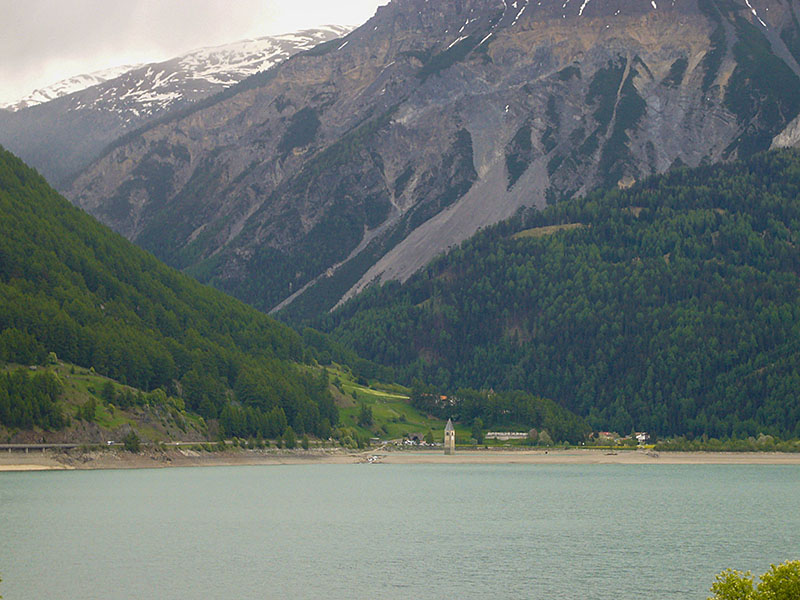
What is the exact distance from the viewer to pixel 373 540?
386 ft

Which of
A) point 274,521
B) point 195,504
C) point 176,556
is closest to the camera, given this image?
point 176,556

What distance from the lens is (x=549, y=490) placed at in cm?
18450

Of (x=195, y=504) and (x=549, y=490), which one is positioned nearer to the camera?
(x=195, y=504)

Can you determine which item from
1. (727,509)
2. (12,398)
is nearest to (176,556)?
(727,509)

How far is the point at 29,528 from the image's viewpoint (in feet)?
393

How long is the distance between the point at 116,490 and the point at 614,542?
2970 inches

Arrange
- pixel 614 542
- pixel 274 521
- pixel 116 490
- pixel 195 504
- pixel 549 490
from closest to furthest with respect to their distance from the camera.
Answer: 1. pixel 614 542
2. pixel 274 521
3. pixel 195 504
4. pixel 116 490
5. pixel 549 490

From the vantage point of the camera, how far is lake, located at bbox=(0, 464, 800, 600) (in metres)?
90.3

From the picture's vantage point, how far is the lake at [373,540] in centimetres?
9031

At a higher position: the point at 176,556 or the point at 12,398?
the point at 12,398

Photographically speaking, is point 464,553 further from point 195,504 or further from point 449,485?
point 449,485

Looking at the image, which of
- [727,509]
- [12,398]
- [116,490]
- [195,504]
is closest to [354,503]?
[195,504]

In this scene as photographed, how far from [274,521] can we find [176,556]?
28.7 m

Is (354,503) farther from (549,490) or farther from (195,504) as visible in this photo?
(549,490)
